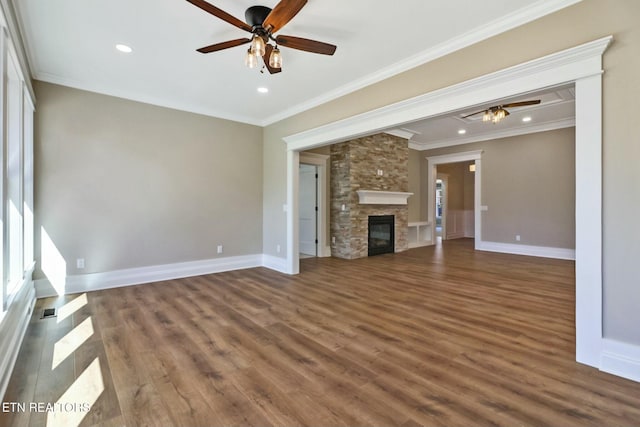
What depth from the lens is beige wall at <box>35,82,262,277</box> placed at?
384cm

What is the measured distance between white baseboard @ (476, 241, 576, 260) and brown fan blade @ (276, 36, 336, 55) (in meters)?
6.84

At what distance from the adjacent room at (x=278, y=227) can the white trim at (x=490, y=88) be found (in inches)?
0.6

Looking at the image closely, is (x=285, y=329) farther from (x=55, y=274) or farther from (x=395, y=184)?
(x=395, y=184)

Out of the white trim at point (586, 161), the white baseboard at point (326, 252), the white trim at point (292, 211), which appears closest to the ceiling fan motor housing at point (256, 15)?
the white trim at point (586, 161)

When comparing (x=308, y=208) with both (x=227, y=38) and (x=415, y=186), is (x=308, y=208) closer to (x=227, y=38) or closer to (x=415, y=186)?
(x=415, y=186)

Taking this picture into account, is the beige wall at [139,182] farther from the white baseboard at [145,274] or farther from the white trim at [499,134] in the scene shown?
the white trim at [499,134]

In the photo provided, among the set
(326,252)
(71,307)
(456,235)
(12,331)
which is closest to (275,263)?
(326,252)

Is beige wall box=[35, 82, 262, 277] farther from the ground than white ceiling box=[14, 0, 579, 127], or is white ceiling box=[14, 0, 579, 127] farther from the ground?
white ceiling box=[14, 0, 579, 127]

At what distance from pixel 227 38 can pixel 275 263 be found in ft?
12.1

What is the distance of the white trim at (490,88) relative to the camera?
2.14 metres

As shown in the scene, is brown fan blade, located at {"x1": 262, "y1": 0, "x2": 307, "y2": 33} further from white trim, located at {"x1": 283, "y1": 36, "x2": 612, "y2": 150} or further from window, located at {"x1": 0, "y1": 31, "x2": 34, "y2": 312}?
window, located at {"x1": 0, "y1": 31, "x2": 34, "y2": 312}

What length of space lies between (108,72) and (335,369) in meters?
4.31

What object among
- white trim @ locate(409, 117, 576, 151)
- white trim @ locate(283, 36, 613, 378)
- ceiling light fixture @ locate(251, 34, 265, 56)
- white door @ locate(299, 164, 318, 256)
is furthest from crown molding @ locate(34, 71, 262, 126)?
white trim @ locate(409, 117, 576, 151)

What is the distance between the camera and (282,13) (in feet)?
7.06
